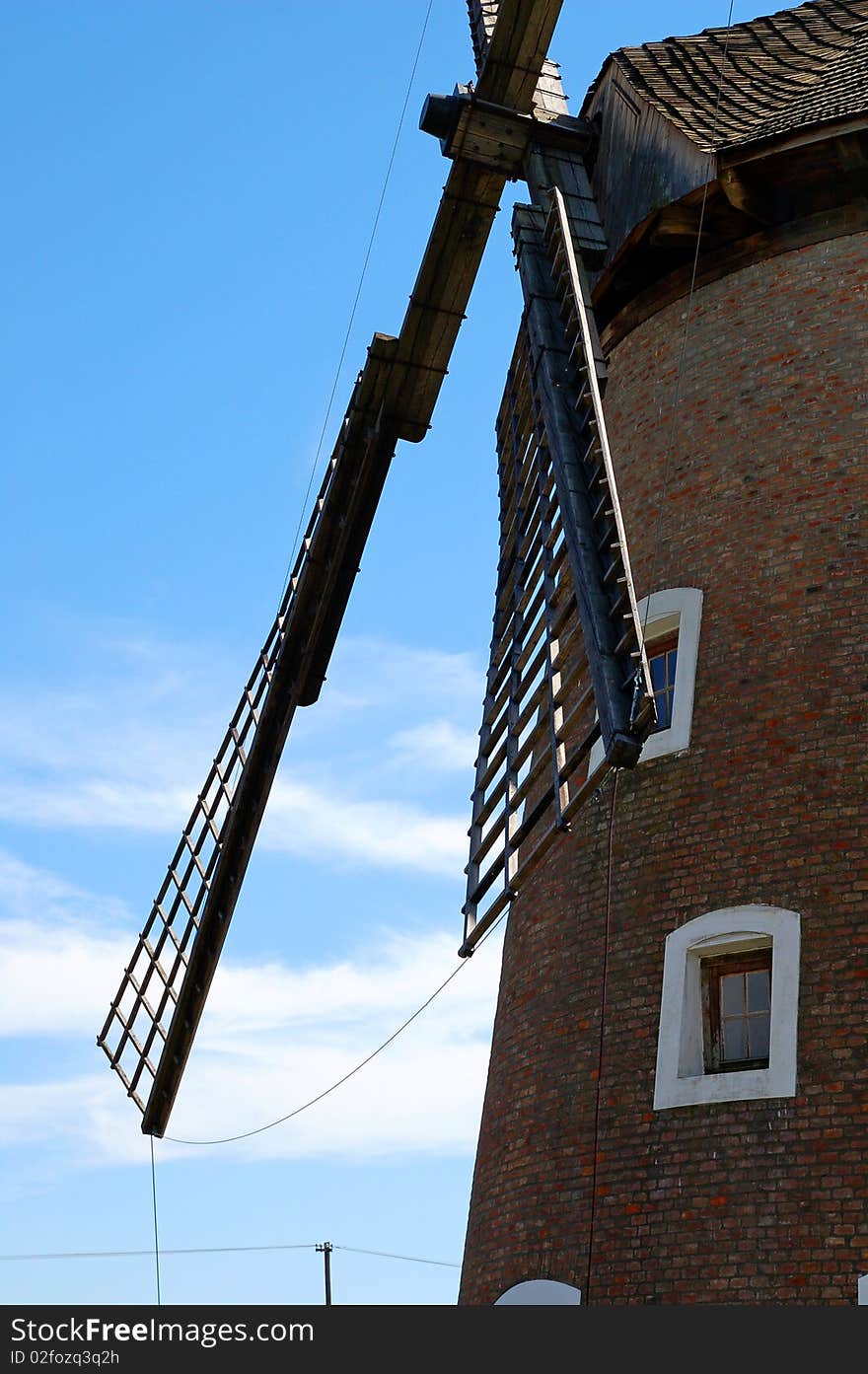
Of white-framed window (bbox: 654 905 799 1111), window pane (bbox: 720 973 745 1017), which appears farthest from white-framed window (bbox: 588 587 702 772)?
window pane (bbox: 720 973 745 1017)

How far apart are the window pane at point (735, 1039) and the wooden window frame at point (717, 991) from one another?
0.02m

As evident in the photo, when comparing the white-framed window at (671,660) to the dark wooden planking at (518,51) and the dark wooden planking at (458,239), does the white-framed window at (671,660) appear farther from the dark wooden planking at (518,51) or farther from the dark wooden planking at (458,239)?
the dark wooden planking at (518,51)

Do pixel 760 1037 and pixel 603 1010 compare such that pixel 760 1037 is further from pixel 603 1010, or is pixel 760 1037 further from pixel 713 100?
pixel 713 100

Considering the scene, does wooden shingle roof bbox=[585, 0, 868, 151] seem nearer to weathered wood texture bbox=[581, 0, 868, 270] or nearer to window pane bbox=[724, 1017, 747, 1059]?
weathered wood texture bbox=[581, 0, 868, 270]

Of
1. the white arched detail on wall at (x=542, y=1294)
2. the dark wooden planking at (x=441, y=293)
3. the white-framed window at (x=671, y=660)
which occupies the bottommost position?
the white arched detail on wall at (x=542, y=1294)

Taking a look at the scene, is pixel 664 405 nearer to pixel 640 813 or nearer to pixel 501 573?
pixel 501 573

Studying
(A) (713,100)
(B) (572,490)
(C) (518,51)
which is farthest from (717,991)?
(C) (518,51)

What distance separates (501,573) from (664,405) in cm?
145

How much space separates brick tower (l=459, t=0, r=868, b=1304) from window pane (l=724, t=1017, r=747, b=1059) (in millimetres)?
13

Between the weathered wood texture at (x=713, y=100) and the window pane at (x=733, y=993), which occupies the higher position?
the weathered wood texture at (x=713, y=100)

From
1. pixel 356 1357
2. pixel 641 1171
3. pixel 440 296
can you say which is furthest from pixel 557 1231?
pixel 440 296

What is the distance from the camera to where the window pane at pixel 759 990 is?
7746 mm

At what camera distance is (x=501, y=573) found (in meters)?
10.3

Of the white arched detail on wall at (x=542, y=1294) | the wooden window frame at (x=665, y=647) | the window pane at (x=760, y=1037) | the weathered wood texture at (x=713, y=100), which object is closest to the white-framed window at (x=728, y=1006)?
the window pane at (x=760, y=1037)
